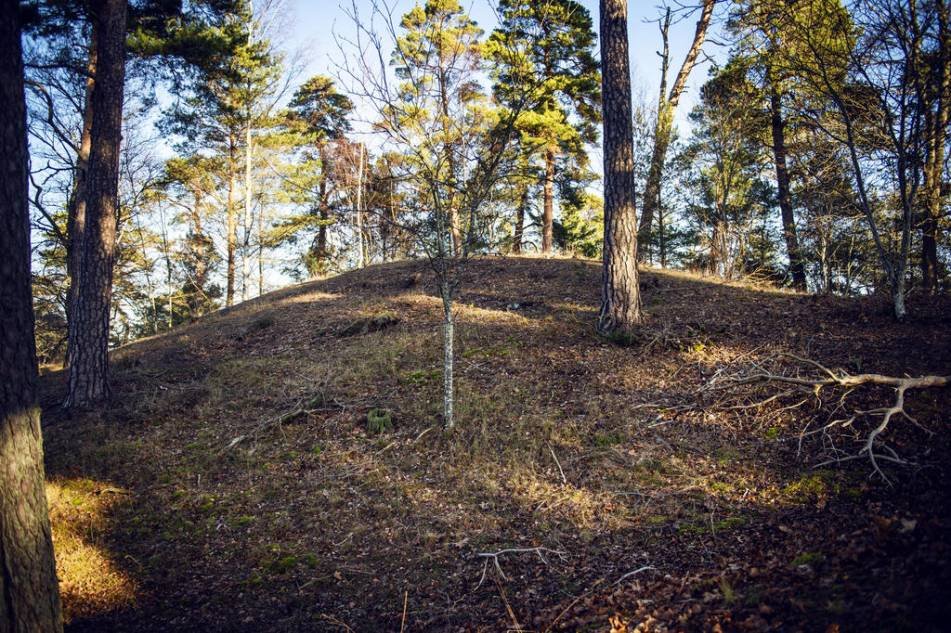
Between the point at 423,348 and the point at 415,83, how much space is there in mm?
5038

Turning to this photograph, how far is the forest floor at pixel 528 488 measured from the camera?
352 cm

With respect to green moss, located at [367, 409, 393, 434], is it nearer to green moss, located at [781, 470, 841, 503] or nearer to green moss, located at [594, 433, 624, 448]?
green moss, located at [594, 433, 624, 448]

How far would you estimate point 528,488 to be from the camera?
5.55 metres

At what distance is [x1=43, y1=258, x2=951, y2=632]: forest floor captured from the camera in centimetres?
352

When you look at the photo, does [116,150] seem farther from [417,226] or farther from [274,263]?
[274,263]

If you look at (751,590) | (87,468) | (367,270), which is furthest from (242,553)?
(367,270)

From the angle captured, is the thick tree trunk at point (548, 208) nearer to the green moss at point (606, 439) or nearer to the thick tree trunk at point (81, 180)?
the green moss at point (606, 439)

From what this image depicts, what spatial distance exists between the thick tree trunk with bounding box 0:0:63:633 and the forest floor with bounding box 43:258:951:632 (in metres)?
1.21

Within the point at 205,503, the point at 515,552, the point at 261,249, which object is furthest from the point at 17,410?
the point at 261,249

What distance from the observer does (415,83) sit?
6.52 meters

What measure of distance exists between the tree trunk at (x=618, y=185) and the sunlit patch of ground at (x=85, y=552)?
775cm

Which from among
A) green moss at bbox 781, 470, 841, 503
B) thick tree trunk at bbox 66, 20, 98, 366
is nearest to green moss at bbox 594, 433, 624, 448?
green moss at bbox 781, 470, 841, 503

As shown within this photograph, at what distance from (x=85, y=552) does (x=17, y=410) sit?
9.15ft

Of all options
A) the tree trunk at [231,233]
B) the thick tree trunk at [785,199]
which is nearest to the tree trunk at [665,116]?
the thick tree trunk at [785,199]
